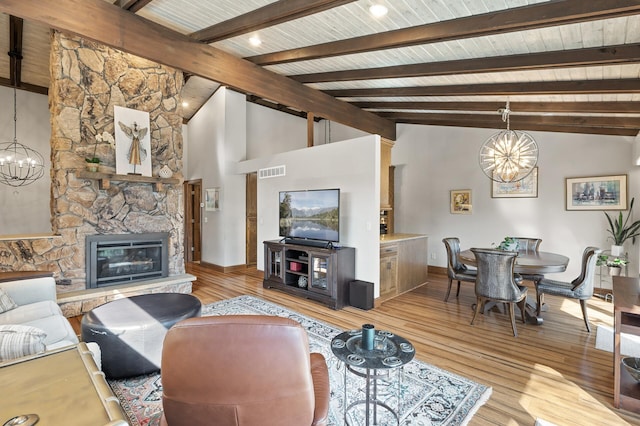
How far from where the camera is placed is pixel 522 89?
143 inches

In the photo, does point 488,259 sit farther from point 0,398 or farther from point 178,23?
point 178,23

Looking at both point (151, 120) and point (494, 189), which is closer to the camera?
point (151, 120)

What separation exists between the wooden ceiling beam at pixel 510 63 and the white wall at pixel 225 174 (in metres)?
3.32

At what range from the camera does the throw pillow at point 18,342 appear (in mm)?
1612

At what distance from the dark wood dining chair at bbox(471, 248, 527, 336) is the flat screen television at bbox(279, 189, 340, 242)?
6.30 ft

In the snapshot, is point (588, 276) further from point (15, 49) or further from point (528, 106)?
point (15, 49)

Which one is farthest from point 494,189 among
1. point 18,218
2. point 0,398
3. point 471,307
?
point 18,218

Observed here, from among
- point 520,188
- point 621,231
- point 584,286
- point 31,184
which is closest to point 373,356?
point 584,286

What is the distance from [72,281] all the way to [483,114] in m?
6.83

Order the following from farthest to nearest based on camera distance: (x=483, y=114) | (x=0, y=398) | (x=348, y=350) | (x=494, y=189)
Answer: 1. (x=494, y=189)
2. (x=483, y=114)
3. (x=348, y=350)
4. (x=0, y=398)

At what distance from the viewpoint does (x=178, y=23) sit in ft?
11.8

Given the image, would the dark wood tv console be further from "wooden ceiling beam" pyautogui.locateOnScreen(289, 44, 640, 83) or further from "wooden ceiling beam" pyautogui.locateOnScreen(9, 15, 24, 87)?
"wooden ceiling beam" pyautogui.locateOnScreen(9, 15, 24, 87)

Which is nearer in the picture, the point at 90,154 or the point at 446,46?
the point at 446,46

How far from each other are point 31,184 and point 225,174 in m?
3.79
